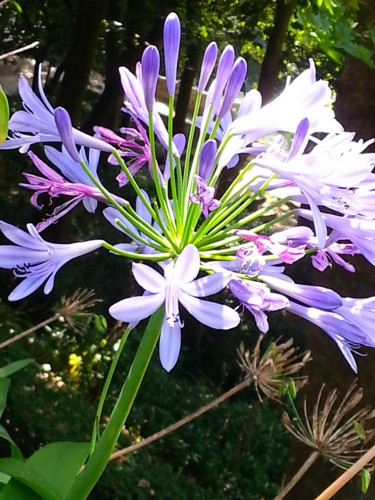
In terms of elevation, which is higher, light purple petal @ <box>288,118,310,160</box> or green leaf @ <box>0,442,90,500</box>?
light purple petal @ <box>288,118,310,160</box>

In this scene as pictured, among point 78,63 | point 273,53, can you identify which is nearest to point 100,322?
point 78,63

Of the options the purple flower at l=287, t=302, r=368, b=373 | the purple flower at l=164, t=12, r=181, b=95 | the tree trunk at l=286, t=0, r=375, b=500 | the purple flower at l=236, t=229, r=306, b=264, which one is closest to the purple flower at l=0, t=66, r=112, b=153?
the purple flower at l=164, t=12, r=181, b=95

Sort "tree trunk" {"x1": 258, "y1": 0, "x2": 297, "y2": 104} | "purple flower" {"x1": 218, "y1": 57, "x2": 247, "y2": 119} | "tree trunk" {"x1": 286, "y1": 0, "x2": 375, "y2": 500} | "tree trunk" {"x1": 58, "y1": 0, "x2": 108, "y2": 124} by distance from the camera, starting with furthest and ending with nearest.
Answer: "tree trunk" {"x1": 258, "y1": 0, "x2": 297, "y2": 104}
"tree trunk" {"x1": 58, "y1": 0, "x2": 108, "y2": 124}
"tree trunk" {"x1": 286, "y1": 0, "x2": 375, "y2": 500}
"purple flower" {"x1": 218, "y1": 57, "x2": 247, "y2": 119}

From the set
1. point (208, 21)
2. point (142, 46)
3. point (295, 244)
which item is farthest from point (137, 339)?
point (295, 244)

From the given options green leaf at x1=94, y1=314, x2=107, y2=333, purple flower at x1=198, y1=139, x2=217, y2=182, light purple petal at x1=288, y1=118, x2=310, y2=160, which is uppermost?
light purple petal at x1=288, y1=118, x2=310, y2=160

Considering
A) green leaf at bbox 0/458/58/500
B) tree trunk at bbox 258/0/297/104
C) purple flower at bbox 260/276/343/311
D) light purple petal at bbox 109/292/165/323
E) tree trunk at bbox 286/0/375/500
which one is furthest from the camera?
tree trunk at bbox 258/0/297/104

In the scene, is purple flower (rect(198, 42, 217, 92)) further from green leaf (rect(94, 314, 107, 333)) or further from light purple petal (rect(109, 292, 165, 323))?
green leaf (rect(94, 314, 107, 333))

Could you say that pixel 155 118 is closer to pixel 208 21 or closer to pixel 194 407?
pixel 194 407
